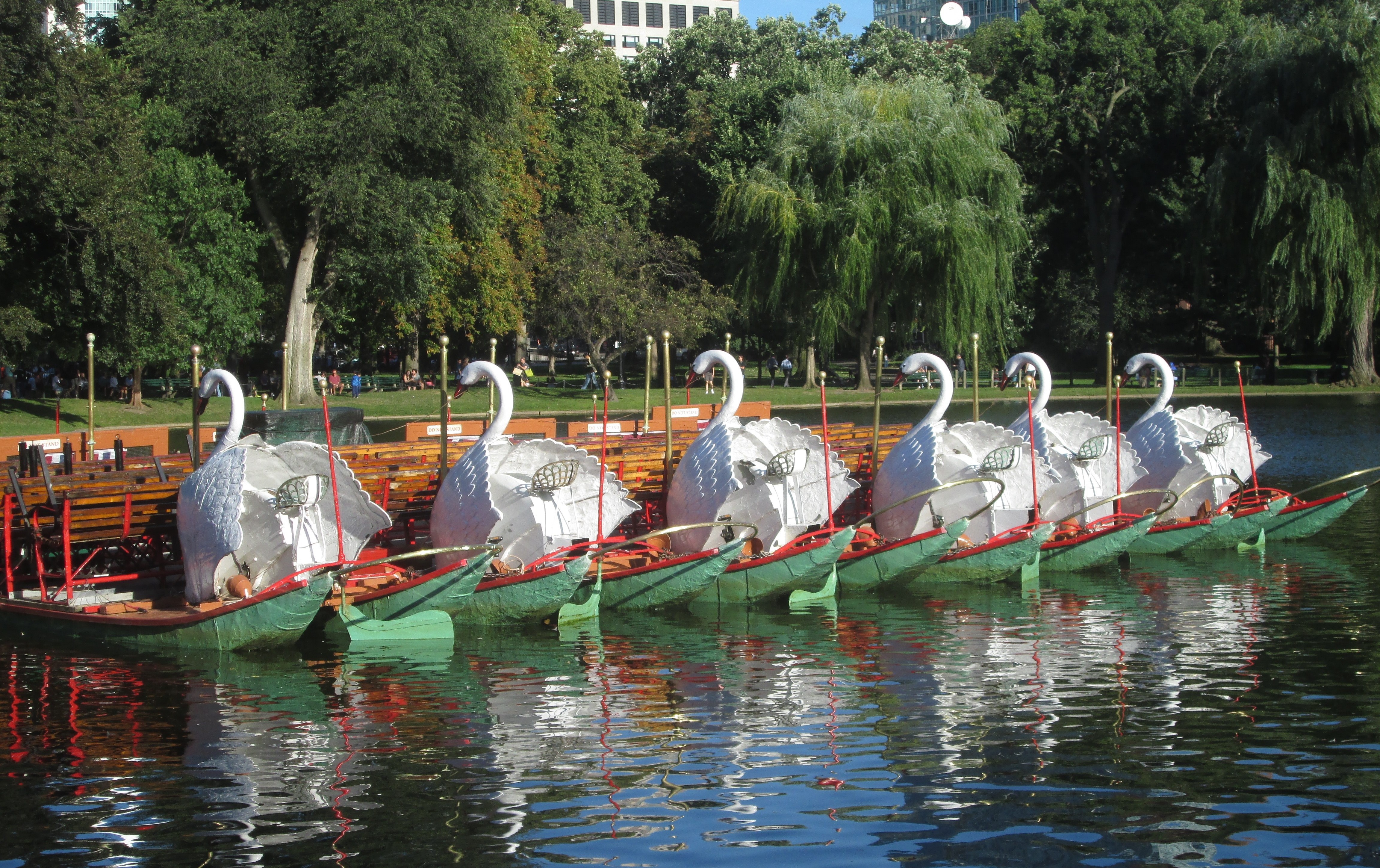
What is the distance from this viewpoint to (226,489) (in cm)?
1633

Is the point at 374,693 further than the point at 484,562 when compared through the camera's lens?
No

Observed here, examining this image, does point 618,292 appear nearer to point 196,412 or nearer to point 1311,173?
point 1311,173

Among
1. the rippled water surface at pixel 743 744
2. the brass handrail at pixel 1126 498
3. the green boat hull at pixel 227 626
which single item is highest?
the brass handrail at pixel 1126 498

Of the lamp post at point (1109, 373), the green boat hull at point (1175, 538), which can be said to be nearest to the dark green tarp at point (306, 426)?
the lamp post at point (1109, 373)

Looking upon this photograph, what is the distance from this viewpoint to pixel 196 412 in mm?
19156

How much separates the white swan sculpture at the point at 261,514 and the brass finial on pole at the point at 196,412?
2.50 ft

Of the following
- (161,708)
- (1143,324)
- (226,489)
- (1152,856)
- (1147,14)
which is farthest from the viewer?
(1143,324)

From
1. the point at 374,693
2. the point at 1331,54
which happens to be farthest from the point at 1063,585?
the point at 1331,54

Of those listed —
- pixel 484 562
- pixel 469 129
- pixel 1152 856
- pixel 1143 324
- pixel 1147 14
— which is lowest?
pixel 1152 856

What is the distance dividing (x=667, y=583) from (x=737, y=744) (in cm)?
565

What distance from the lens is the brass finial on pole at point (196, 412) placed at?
18.5 m

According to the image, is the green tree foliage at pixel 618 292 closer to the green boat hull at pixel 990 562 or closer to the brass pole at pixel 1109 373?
the brass pole at pixel 1109 373

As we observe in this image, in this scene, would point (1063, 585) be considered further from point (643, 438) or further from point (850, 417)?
point (850, 417)

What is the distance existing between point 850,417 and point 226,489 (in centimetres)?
3624
